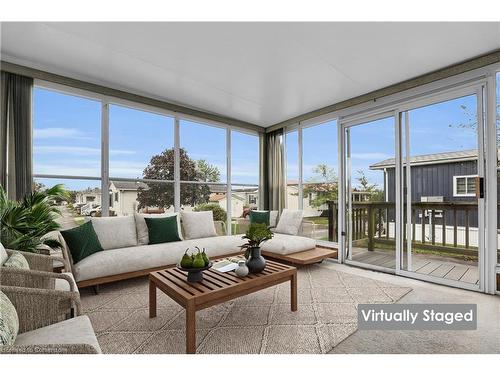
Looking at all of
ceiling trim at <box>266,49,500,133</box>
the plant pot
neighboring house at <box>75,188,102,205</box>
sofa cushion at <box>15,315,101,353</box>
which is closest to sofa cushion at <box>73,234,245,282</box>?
neighboring house at <box>75,188,102,205</box>

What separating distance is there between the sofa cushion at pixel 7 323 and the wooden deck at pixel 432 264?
4099mm

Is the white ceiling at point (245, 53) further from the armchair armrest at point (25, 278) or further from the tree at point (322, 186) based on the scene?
the armchair armrest at point (25, 278)

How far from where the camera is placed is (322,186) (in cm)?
495

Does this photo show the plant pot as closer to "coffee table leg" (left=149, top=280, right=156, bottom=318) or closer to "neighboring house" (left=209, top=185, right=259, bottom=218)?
"coffee table leg" (left=149, top=280, right=156, bottom=318)

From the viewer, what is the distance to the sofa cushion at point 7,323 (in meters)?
1.14

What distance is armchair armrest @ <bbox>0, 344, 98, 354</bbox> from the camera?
3.32 ft

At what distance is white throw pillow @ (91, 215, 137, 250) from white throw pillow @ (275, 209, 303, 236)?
255cm

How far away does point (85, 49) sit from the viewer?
2826 mm

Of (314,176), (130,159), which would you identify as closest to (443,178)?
(314,176)

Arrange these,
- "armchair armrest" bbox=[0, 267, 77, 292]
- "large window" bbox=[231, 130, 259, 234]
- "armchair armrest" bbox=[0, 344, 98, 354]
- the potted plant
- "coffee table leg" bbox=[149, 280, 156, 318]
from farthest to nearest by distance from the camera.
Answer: "large window" bbox=[231, 130, 259, 234] < the potted plant < "coffee table leg" bbox=[149, 280, 156, 318] < "armchair armrest" bbox=[0, 267, 77, 292] < "armchair armrest" bbox=[0, 344, 98, 354]

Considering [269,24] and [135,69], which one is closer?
[269,24]
